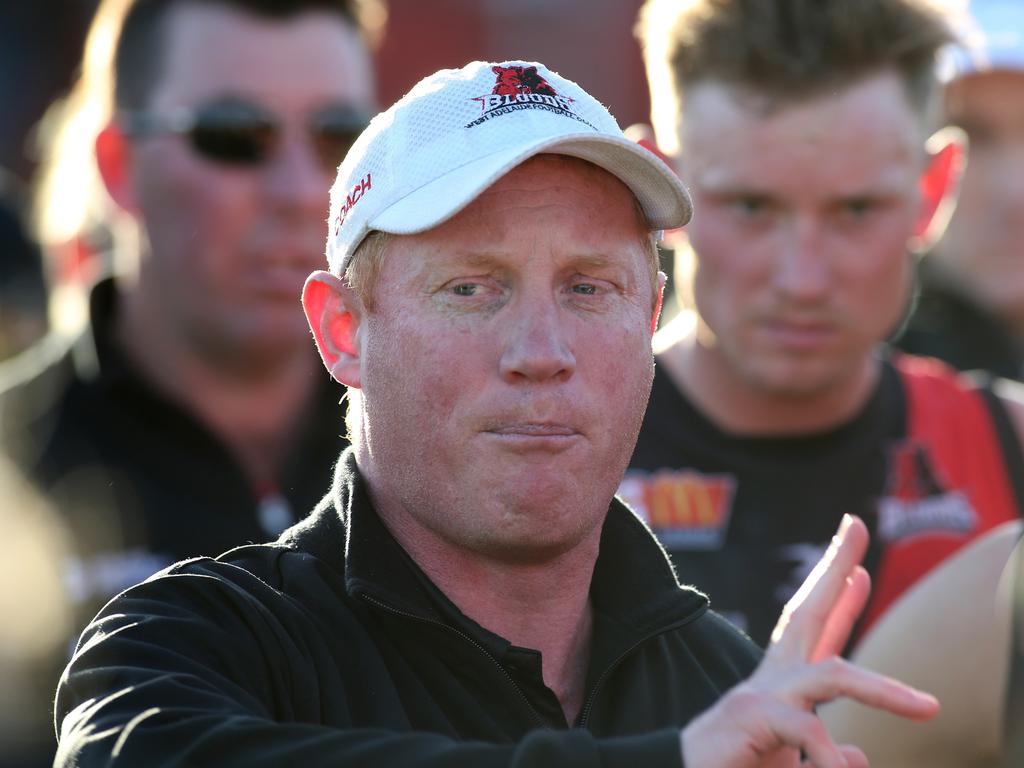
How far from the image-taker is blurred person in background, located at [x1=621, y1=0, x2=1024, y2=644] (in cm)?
430

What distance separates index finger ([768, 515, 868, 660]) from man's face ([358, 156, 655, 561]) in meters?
0.40

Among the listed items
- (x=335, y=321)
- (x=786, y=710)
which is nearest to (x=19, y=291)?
(x=335, y=321)

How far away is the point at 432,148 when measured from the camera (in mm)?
2457

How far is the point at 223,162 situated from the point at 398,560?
2.91 meters

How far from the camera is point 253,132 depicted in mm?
5145

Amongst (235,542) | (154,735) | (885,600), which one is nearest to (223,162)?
(235,542)

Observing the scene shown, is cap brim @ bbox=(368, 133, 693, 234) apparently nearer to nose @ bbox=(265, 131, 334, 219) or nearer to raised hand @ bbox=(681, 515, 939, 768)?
raised hand @ bbox=(681, 515, 939, 768)

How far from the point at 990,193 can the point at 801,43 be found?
2292 mm

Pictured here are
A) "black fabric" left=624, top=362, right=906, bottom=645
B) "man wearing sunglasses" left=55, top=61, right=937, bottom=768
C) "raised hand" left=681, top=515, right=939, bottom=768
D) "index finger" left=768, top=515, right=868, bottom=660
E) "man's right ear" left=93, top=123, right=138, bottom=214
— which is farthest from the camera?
"man's right ear" left=93, top=123, right=138, bottom=214

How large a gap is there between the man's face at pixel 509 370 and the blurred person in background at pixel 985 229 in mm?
3684

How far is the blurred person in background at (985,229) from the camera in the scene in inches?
240

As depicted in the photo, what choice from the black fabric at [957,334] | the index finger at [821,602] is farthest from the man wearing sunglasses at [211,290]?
the index finger at [821,602]

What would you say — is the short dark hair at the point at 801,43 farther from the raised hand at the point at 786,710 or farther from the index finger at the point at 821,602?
the raised hand at the point at 786,710

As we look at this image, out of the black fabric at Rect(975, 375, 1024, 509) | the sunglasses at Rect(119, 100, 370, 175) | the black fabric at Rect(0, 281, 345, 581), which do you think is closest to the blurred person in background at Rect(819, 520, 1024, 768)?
the black fabric at Rect(975, 375, 1024, 509)
